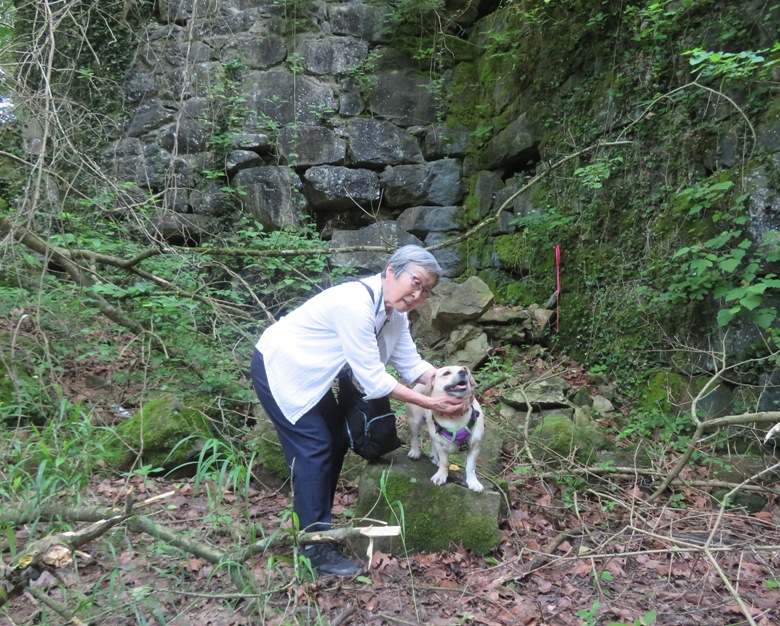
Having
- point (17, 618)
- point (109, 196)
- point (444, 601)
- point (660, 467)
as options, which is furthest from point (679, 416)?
point (109, 196)

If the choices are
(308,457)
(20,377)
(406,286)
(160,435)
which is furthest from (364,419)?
(20,377)

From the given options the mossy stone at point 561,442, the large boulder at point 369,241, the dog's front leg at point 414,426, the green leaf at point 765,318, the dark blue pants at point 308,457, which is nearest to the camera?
the dark blue pants at point 308,457

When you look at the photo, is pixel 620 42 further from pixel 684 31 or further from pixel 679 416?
pixel 679 416

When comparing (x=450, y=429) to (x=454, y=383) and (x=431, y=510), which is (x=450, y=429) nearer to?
(x=454, y=383)

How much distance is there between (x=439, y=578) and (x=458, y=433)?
0.83 m

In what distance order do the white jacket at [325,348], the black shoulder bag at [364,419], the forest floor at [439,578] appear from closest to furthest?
the forest floor at [439,578], the white jacket at [325,348], the black shoulder bag at [364,419]

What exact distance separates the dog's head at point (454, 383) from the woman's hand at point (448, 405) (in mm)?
84

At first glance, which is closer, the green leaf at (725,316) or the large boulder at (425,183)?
the green leaf at (725,316)

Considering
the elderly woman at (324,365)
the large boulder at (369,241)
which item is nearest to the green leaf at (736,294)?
the elderly woman at (324,365)

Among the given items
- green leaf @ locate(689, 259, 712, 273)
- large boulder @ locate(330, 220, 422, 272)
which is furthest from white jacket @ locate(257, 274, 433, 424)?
large boulder @ locate(330, 220, 422, 272)

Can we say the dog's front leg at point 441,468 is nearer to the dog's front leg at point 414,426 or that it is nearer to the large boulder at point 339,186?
the dog's front leg at point 414,426

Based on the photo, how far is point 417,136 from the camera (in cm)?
906

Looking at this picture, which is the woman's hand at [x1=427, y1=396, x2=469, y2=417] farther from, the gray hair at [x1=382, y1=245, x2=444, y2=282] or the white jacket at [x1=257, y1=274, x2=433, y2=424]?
the gray hair at [x1=382, y1=245, x2=444, y2=282]

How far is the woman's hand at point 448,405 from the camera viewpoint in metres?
2.84
